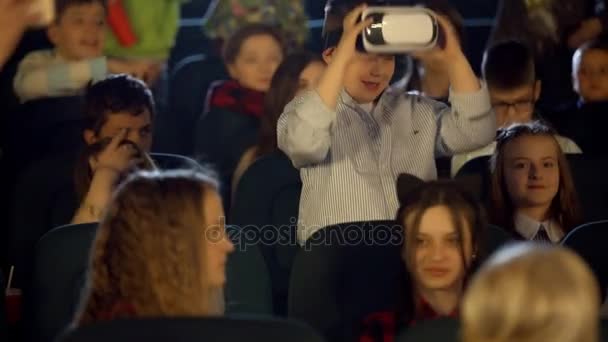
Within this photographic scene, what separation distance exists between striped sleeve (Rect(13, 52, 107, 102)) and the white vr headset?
181cm

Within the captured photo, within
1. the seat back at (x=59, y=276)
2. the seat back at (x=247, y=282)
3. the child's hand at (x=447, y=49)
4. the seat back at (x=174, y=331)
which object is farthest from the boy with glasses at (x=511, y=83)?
the seat back at (x=174, y=331)

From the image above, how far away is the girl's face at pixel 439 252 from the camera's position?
3076 mm

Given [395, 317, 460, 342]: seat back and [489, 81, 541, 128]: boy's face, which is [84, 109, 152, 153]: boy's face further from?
[395, 317, 460, 342]: seat back

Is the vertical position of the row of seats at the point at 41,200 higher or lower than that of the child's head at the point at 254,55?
lower

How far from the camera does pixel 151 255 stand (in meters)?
2.51

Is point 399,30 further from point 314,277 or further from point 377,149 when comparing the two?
point 314,277

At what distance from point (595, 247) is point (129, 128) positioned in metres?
1.60

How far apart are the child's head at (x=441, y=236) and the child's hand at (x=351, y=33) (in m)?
0.43

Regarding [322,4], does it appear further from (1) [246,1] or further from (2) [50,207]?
(2) [50,207]

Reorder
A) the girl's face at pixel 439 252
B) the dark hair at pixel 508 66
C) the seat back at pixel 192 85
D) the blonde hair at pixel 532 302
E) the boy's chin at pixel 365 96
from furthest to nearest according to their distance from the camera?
the seat back at pixel 192 85 → the dark hair at pixel 508 66 → the boy's chin at pixel 365 96 → the girl's face at pixel 439 252 → the blonde hair at pixel 532 302

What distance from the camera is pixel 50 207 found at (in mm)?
3982

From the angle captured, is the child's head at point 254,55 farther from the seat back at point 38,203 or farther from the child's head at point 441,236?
the child's head at point 441,236

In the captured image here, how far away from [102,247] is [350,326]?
31.5 inches

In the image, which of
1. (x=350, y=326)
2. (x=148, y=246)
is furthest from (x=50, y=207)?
(x=148, y=246)
